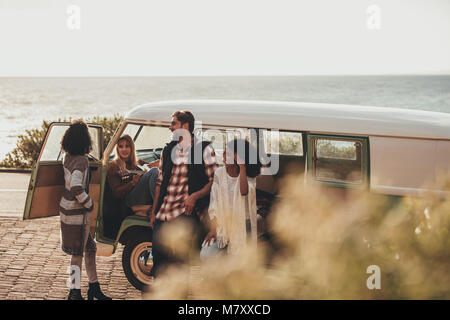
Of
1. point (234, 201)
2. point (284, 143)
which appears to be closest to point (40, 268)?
point (234, 201)

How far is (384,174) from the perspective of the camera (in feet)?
17.5

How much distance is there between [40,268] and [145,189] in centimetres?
232

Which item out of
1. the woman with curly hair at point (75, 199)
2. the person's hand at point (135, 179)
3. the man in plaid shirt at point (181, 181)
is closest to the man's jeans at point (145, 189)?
the person's hand at point (135, 179)

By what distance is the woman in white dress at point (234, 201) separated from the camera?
5.15 m

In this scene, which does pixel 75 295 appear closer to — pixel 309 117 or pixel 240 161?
pixel 240 161

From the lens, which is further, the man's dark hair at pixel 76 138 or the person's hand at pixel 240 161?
the man's dark hair at pixel 76 138

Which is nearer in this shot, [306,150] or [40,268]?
[306,150]

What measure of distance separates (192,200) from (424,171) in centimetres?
A: 247

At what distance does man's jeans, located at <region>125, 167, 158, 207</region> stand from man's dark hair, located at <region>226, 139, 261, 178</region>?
1.31m

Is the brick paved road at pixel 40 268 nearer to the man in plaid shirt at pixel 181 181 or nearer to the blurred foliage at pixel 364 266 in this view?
the man in plaid shirt at pixel 181 181

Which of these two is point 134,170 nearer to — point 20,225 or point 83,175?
point 83,175

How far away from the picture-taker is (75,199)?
552 centimetres

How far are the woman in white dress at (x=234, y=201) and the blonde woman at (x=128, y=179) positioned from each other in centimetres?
112
